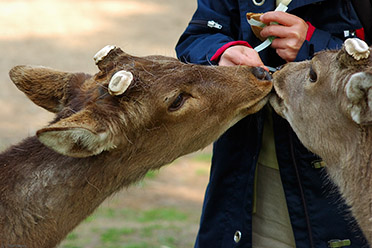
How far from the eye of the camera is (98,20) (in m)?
19.9

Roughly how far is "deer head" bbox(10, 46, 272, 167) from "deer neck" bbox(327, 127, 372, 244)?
78 cm

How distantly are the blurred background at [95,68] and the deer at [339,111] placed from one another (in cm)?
286

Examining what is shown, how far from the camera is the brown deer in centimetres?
475

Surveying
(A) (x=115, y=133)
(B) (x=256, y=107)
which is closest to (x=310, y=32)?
(B) (x=256, y=107)

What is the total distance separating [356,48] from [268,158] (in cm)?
117

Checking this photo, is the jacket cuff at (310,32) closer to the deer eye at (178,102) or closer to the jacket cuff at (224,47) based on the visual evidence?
the jacket cuff at (224,47)

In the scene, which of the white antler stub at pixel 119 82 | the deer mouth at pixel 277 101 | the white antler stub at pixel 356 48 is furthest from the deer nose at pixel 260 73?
the white antler stub at pixel 119 82

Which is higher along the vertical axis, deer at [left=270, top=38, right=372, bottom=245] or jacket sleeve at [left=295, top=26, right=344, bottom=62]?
jacket sleeve at [left=295, top=26, right=344, bottom=62]

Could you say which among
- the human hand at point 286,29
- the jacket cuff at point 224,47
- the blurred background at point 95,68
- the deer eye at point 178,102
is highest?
the blurred background at point 95,68

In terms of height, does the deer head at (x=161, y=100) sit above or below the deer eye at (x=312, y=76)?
below

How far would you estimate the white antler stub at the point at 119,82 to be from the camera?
187 inches

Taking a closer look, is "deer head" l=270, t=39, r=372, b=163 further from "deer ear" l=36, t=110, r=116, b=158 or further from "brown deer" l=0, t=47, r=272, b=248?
"deer ear" l=36, t=110, r=116, b=158

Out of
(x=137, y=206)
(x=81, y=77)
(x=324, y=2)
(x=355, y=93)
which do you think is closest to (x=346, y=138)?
(x=355, y=93)

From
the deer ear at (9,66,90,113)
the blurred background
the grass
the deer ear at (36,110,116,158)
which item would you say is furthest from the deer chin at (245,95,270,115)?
the grass
